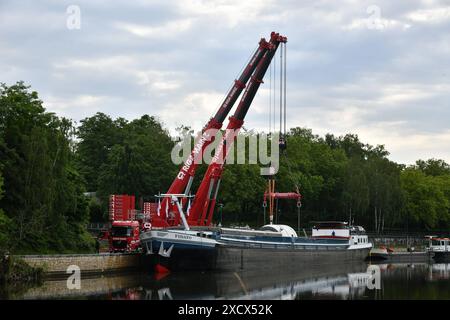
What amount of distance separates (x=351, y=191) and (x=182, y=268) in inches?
2259

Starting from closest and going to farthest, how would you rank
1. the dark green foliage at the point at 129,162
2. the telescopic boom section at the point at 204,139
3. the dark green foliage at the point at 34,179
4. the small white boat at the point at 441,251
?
the dark green foliage at the point at 34,179 → the telescopic boom section at the point at 204,139 → the small white boat at the point at 441,251 → the dark green foliage at the point at 129,162

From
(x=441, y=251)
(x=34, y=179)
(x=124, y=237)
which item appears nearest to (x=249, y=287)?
(x=124, y=237)

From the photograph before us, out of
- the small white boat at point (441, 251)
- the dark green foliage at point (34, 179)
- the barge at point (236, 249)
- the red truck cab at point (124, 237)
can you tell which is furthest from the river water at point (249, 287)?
the small white boat at point (441, 251)

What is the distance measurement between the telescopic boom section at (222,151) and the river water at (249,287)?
5720 millimetres

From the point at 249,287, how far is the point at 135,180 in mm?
47974

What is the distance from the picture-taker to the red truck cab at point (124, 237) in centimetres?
5669

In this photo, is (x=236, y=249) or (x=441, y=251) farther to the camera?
(x=441, y=251)

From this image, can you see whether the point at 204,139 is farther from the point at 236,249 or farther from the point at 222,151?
the point at 236,249

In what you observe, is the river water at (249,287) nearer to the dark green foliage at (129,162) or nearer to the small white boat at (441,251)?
the small white boat at (441,251)

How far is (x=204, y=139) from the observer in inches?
2247

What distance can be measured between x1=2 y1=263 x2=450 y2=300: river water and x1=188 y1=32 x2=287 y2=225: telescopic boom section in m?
5.72

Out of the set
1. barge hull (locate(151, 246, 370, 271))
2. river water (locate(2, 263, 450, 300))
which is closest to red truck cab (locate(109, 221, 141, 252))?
barge hull (locate(151, 246, 370, 271))

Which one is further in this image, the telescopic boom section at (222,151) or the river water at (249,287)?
the telescopic boom section at (222,151)
